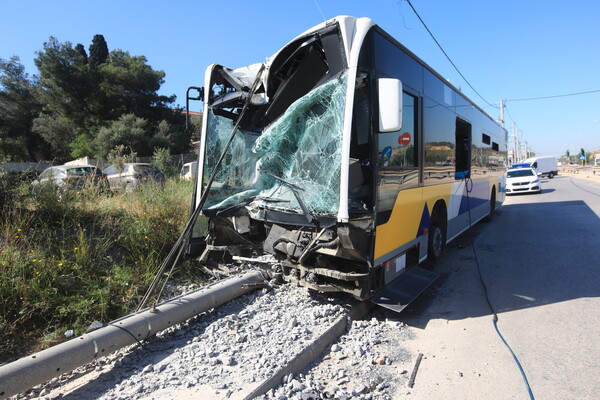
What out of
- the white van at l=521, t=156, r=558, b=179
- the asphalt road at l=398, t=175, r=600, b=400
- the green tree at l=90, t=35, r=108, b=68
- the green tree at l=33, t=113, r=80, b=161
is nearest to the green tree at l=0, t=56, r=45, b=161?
the green tree at l=33, t=113, r=80, b=161

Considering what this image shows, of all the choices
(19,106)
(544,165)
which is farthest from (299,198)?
(544,165)

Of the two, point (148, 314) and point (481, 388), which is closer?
point (481, 388)

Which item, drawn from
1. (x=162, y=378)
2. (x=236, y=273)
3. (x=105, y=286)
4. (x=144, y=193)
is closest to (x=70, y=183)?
(x=144, y=193)

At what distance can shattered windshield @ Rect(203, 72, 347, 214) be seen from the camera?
3.82m

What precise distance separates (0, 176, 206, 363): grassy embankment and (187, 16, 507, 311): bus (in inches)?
35.5

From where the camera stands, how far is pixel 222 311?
14.0 ft

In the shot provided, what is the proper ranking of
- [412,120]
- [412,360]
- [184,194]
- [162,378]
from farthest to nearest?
[184,194] < [412,120] < [412,360] < [162,378]

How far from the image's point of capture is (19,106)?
102ft

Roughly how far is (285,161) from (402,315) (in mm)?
2521

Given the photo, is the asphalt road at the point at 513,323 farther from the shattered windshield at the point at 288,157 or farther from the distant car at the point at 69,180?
the distant car at the point at 69,180

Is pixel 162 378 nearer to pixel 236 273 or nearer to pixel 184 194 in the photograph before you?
pixel 236 273

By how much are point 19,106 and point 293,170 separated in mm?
37483

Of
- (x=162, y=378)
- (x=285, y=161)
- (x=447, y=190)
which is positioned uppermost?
(x=285, y=161)

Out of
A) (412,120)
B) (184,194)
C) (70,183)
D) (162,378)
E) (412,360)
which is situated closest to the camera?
(162,378)
